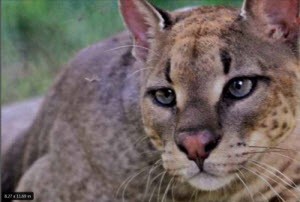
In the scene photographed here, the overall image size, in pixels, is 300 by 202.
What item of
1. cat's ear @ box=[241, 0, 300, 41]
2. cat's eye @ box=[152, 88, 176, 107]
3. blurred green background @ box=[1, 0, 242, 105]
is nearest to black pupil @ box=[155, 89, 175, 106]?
cat's eye @ box=[152, 88, 176, 107]

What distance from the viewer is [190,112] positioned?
1.92 metres

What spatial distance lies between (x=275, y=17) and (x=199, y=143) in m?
0.31

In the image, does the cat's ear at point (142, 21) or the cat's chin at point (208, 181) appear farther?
the cat's ear at point (142, 21)

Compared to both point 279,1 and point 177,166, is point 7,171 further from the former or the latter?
point 279,1

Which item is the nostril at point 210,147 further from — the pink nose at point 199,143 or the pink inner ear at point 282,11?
the pink inner ear at point 282,11

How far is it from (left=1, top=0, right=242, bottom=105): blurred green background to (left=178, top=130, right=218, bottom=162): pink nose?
60 cm

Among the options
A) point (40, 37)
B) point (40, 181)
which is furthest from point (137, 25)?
point (40, 37)

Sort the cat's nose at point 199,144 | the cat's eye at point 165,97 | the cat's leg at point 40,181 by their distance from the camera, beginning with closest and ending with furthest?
the cat's nose at point 199,144 < the cat's eye at point 165,97 < the cat's leg at point 40,181

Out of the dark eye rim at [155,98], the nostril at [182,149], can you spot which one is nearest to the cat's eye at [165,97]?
the dark eye rim at [155,98]

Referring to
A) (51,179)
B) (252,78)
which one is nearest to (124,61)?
(51,179)

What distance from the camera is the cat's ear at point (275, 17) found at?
6.45ft

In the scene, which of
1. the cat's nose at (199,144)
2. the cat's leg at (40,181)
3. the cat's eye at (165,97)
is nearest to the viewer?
the cat's nose at (199,144)

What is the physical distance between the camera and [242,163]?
76.3 inches

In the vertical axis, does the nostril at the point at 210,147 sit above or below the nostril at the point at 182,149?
above
